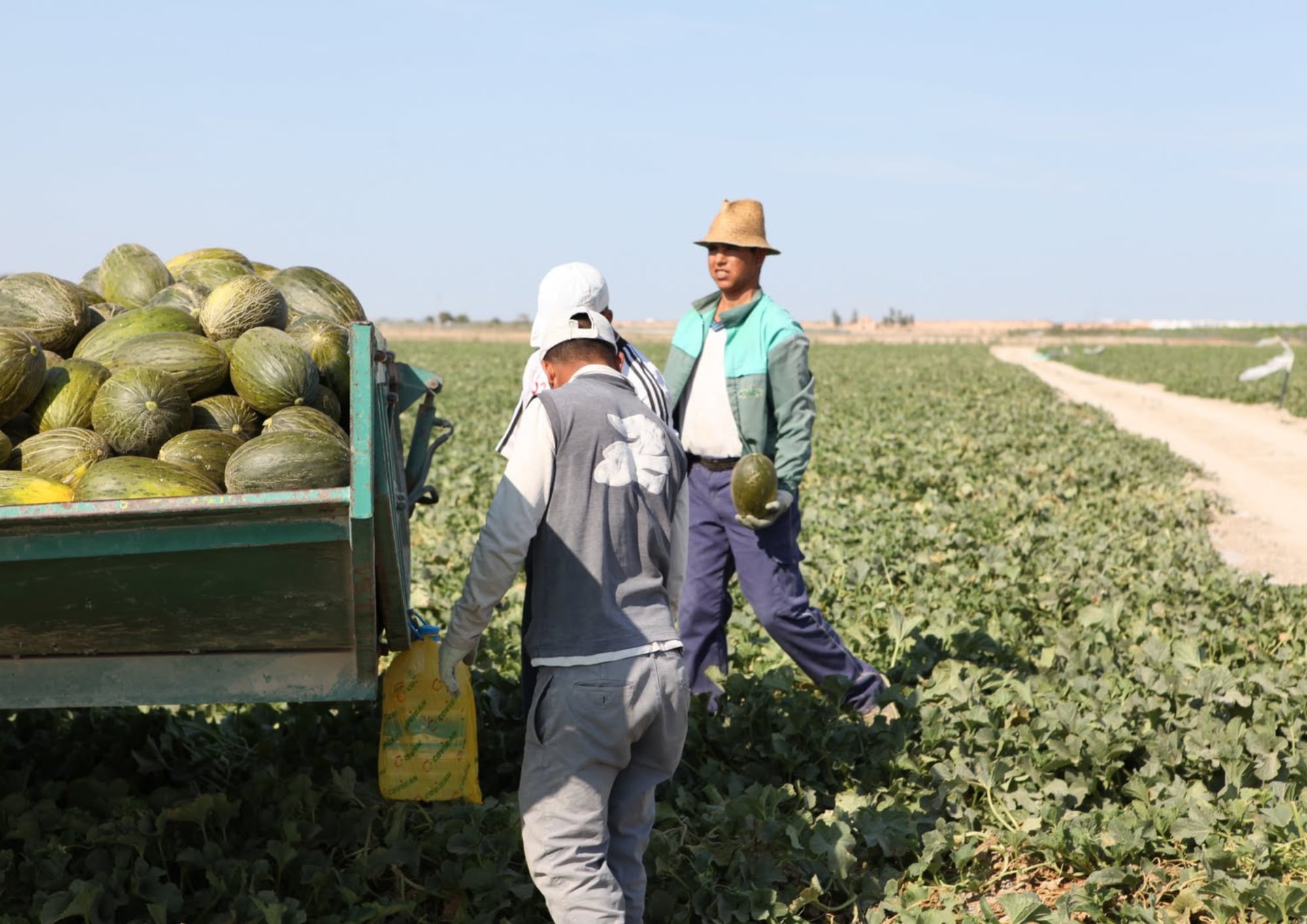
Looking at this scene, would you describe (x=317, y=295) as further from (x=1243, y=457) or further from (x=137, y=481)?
(x=1243, y=457)

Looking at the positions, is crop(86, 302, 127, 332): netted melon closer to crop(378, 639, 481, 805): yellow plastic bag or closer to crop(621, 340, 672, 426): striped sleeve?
crop(378, 639, 481, 805): yellow plastic bag

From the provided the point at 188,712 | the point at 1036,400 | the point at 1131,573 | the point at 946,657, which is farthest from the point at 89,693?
the point at 1036,400

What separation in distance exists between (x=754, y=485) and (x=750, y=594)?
21.9 inches

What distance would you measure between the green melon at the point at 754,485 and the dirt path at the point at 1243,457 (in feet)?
16.0

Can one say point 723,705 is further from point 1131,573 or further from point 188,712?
point 1131,573

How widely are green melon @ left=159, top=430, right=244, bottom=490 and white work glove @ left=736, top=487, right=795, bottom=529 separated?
242 cm

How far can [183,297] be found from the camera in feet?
13.7

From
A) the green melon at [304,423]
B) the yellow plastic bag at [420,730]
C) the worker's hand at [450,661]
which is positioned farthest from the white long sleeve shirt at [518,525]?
the green melon at [304,423]

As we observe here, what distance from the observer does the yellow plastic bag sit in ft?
12.2

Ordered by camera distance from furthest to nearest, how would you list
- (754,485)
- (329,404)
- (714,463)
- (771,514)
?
(714,463)
(771,514)
(754,485)
(329,404)

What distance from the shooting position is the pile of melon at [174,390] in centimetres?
319

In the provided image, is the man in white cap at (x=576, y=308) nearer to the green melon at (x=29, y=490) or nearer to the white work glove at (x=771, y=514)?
the white work glove at (x=771, y=514)

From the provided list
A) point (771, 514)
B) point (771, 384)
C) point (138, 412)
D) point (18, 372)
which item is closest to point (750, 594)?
point (771, 514)

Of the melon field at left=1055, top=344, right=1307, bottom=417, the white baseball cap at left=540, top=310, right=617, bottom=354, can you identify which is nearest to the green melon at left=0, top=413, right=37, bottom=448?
the white baseball cap at left=540, top=310, right=617, bottom=354
